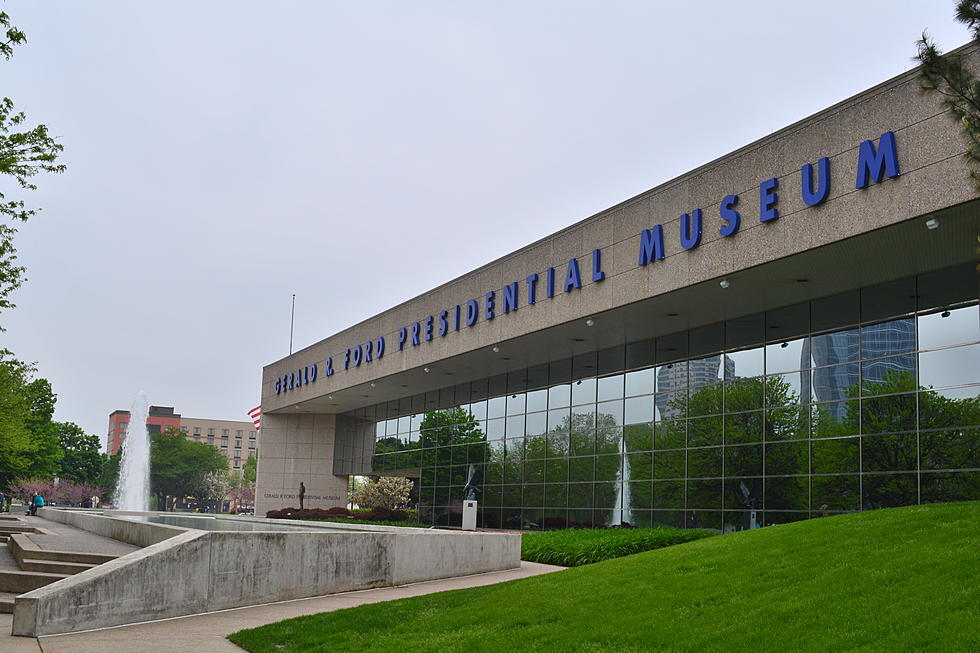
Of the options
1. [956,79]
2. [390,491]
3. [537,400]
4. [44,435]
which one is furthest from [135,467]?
[956,79]

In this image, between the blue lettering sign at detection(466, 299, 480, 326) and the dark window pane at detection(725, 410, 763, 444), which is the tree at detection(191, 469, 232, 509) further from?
the dark window pane at detection(725, 410, 763, 444)

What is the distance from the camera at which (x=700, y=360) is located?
28.0 meters

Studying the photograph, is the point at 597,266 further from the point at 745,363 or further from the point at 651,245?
the point at 745,363

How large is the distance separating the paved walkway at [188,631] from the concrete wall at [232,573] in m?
0.21

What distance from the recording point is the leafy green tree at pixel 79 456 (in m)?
117

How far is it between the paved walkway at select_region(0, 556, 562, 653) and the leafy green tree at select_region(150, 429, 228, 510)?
11376 centimetres

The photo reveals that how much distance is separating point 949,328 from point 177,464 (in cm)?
11598

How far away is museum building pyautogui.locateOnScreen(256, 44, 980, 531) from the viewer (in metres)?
18.7

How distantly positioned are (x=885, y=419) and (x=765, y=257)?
18.0ft

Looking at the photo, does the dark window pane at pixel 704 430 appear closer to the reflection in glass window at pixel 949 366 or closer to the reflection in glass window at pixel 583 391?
the reflection in glass window at pixel 583 391

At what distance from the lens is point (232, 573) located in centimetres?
1431

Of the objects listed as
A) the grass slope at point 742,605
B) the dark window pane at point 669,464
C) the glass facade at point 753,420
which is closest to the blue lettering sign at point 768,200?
the glass facade at point 753,420

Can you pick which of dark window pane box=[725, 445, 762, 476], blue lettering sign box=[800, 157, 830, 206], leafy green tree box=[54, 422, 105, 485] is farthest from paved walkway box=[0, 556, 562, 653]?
leafy green tree box=[54, 422, 105, 485]

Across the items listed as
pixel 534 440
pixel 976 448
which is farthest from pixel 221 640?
pixel 534 440
